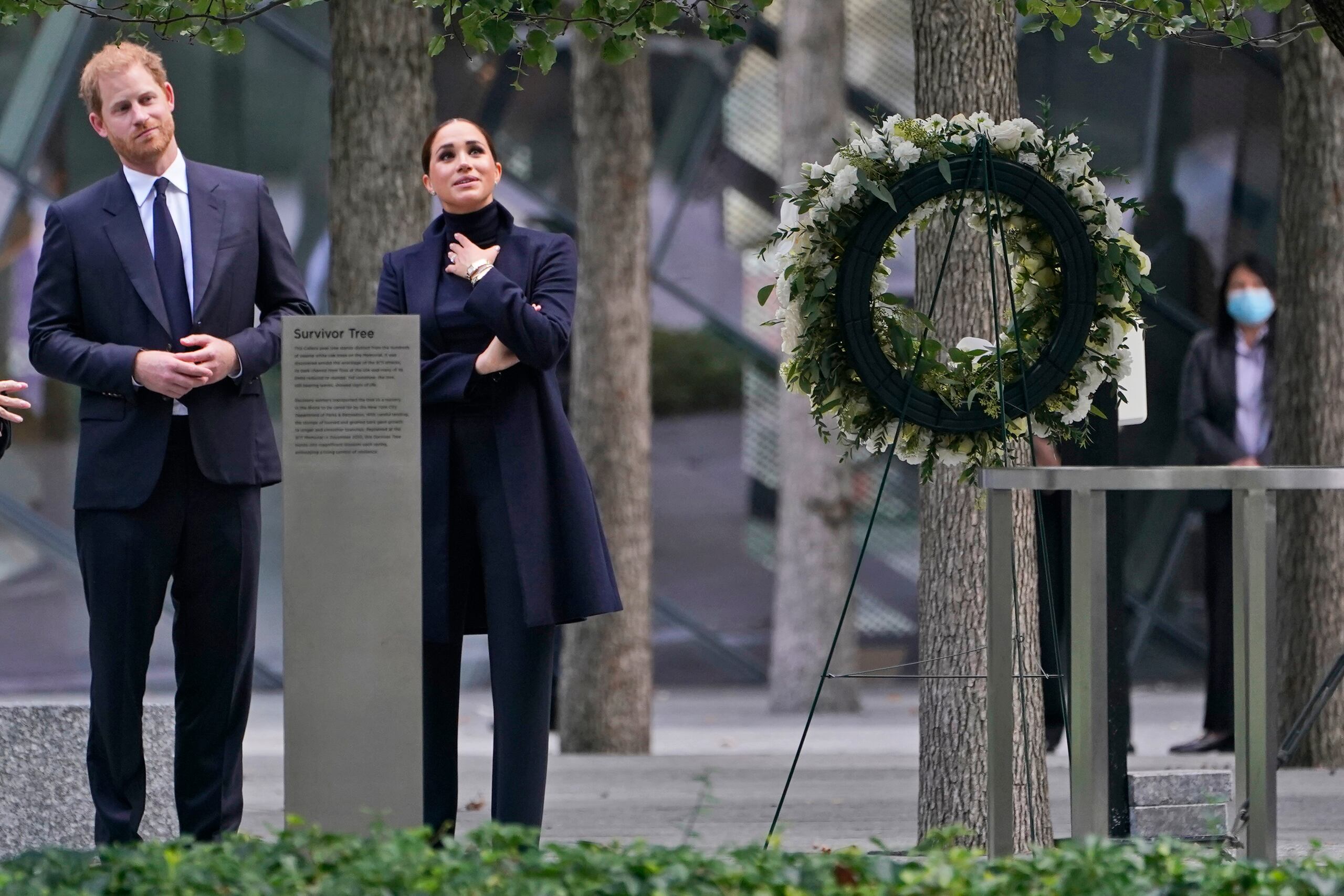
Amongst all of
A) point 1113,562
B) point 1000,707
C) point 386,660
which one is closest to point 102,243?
point 386,660


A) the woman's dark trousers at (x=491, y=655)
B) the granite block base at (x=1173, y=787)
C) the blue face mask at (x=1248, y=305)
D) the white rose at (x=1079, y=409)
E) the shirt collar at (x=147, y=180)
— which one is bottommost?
the granite block base at (x=1173, y=787)

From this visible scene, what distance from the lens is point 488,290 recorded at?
4547mm

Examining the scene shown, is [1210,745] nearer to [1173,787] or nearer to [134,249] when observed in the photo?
[1173,787]

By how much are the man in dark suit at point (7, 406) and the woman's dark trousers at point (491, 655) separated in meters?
1.10

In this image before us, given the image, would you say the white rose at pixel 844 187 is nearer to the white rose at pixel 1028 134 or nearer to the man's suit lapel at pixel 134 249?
the white rose at pixel 1028 134

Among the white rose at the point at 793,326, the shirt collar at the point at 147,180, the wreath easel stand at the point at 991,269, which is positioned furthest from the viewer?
the white rose at the point at 793,326

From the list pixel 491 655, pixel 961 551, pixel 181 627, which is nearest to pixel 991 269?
pixel 961 551

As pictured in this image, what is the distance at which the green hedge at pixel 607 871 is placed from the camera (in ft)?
11.5

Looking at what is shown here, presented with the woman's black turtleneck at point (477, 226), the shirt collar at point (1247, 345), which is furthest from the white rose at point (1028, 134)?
the shirt collar at point (1247, 345)

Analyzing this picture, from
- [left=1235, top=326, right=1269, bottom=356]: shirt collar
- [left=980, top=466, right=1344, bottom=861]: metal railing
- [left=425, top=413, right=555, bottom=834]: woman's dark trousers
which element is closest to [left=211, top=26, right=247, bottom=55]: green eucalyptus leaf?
[left=425, top=413, right=555, bottom=834]: woman's dark trousers

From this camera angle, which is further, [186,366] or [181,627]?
[181,627]

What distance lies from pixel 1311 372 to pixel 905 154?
387cm

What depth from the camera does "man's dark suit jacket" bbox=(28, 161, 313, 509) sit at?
4.64m

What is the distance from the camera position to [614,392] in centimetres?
875
